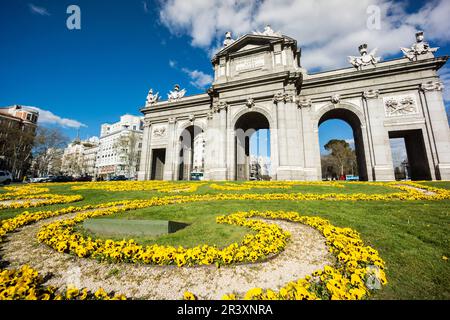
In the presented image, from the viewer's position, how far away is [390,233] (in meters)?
5.25

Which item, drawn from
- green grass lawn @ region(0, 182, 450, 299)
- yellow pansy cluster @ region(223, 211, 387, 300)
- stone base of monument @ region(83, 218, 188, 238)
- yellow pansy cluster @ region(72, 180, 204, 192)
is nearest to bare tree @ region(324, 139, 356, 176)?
yellow pansy cluster @ region(72, 180, 204, 192)

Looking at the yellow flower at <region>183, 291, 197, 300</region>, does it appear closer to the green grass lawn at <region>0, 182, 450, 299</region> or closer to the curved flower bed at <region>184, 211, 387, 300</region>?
the curved flower bed at <region>184, 211, 387, 300</region>

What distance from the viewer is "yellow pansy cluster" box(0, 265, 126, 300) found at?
2688mm

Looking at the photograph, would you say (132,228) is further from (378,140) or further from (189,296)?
(378,140)

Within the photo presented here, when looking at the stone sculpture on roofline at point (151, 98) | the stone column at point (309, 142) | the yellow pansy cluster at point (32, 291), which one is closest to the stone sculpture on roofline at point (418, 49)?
the stone column at point (309, 142)

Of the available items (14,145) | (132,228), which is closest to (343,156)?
(132,228)

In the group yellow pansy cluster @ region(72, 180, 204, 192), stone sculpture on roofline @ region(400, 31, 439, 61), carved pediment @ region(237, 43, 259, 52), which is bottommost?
yellow pansy cluster @ region(72, 180, 204, 192)

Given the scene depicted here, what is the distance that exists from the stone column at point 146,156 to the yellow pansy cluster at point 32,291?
102 ft

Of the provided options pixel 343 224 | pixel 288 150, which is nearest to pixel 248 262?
pixel 343 224

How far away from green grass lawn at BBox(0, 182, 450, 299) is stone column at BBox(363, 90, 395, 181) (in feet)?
49.2

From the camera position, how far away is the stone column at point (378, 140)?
69.7 ft

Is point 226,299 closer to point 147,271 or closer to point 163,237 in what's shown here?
point 147,271

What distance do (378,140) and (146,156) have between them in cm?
3201

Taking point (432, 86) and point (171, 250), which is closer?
point (171, 250)
